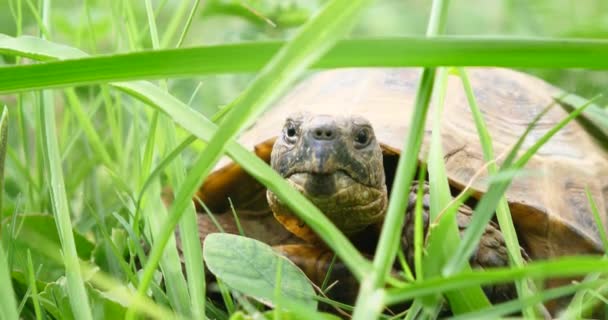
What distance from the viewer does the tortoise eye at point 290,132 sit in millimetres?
1722

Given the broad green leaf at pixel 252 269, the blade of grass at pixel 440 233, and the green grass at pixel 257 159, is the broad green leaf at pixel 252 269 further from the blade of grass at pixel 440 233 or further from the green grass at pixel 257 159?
the blade of grass at pixel 440 233

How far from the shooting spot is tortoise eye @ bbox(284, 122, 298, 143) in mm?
1722

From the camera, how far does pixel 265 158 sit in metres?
2.11

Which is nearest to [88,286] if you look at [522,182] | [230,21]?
[522,182]

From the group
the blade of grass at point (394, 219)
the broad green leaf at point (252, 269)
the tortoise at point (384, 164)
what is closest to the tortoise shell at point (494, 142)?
the tortoise at point (384, 164)

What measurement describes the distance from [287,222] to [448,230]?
0.81 metres

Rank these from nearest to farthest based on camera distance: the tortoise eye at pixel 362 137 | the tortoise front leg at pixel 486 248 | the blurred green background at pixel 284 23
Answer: the tortoise front leg at pixel 486 248
the tortoise eye at pixel 362 137
the blurred green background at pixel 284 23

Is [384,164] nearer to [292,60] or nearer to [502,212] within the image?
[502,212]

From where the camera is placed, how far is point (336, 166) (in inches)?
63.7

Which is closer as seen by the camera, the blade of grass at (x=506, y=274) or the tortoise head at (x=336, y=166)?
the blade of grass at (x=506, y=274)

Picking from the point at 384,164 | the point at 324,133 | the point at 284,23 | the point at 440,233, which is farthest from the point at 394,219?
the point at 284,23

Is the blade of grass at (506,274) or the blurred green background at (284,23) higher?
the blurred green background at (284,23)

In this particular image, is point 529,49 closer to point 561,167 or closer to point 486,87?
point 561,167

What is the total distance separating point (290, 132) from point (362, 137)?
0.16 metres
